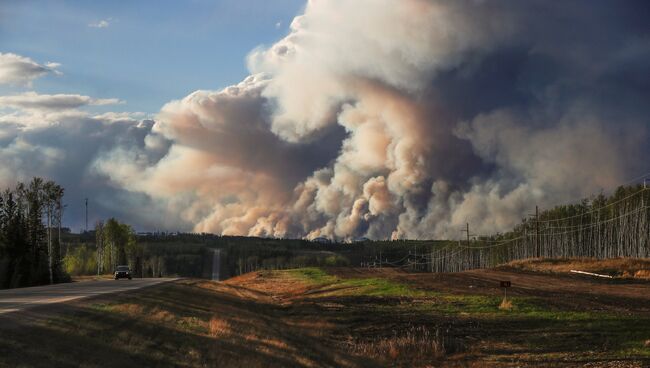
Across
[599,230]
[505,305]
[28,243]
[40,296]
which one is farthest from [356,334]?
[599,230]

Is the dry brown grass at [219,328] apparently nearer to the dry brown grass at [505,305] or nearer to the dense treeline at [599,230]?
the dry brown grass at [505,305]

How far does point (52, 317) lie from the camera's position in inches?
1049

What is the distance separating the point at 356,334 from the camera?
36344 mm

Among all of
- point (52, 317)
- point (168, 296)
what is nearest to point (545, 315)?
point (52, 317)

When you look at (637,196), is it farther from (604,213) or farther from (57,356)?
(57,356)

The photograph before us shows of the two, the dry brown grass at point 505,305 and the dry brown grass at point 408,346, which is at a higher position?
the dry brown grass at point 505,305

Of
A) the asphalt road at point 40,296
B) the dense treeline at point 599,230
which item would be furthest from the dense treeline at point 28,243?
the dense treeline at point 599,230

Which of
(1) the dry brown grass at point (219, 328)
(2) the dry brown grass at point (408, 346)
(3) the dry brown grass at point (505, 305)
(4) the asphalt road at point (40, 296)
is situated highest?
(4) the asphalt road at point (40, 296)

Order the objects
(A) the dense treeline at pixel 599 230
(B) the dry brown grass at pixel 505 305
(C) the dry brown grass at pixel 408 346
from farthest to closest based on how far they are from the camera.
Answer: (A) the dense treeline at pixel 599 230 < (B) the dry brown grass at pixel 505 305 < (C) the dry brown grass at pixel 408 346

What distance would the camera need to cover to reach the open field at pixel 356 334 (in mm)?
22078

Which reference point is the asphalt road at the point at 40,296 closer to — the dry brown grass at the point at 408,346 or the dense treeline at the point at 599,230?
the dry brown grass at the point at 408,346

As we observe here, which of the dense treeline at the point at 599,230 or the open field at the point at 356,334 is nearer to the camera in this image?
the open field at the point at 356,334

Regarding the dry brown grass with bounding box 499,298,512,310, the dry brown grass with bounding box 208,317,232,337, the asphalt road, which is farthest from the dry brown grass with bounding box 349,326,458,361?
the asphalt road

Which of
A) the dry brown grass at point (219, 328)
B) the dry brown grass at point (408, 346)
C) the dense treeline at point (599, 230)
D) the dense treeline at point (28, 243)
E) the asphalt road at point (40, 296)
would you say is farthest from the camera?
the dense treeline at point (599, 230)
